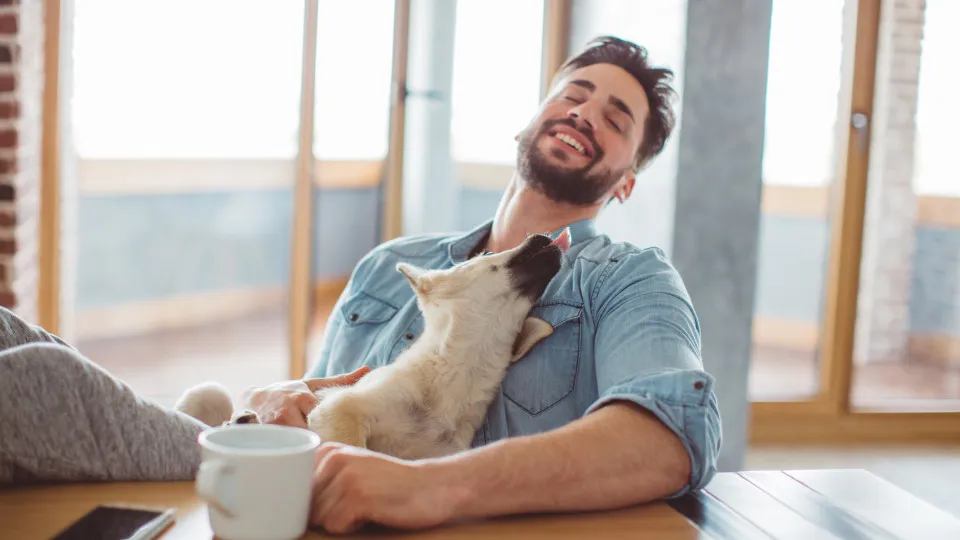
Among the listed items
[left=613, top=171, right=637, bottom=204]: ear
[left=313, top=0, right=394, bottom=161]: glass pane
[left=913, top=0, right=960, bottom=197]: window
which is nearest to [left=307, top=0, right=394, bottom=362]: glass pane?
[left=313, top=0, right=394, bottom=161]: glass pane

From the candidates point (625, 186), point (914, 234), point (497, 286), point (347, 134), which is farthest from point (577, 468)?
point (914, 234)

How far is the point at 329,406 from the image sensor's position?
1152mm

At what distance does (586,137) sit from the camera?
162cm

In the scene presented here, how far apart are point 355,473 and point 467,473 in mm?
105

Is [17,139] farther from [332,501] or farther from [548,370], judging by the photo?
[332,501]

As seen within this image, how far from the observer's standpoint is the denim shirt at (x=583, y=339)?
96 cm

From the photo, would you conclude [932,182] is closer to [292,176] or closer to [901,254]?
[901,254]

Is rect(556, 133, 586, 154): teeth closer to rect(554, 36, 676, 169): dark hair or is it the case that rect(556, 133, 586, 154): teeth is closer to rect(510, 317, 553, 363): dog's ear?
rect(554, 36, 676, 169): dark hair

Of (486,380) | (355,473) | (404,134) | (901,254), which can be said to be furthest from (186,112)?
(901,254)

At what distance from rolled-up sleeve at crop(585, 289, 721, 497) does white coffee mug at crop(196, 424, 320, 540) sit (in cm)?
38

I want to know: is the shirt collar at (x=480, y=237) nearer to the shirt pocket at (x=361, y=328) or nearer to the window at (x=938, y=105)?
the shirt pocket at (x=361, y=328)

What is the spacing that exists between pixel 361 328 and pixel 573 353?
1.46 ft

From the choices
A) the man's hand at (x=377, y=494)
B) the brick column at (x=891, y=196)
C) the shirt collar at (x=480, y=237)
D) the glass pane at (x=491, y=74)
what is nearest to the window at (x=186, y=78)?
the glass pane at (x=491, y=74)

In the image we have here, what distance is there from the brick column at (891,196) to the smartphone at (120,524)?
3313mm
